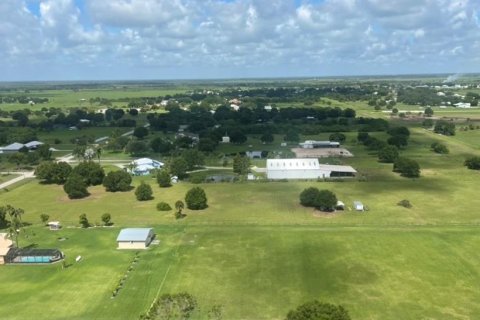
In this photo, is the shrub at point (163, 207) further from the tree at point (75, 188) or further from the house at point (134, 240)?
the tree at point (75, 188)

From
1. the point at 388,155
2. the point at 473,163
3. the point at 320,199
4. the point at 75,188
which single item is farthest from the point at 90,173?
the point at 473,163

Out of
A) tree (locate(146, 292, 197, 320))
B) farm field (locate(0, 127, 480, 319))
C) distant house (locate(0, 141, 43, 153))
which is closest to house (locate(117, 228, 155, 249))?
farm field (locate(0, 127, 480, 319))

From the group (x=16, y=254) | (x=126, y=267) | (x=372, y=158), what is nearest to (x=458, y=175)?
(x=372, y=158)

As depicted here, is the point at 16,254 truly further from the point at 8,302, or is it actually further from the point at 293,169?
the point at 293,169

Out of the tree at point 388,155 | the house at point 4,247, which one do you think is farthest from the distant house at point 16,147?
the tree at point 388,155

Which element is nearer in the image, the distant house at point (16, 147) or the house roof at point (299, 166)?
the house roof at point (299, 166)

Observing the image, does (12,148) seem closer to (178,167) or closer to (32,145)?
(32,145)
